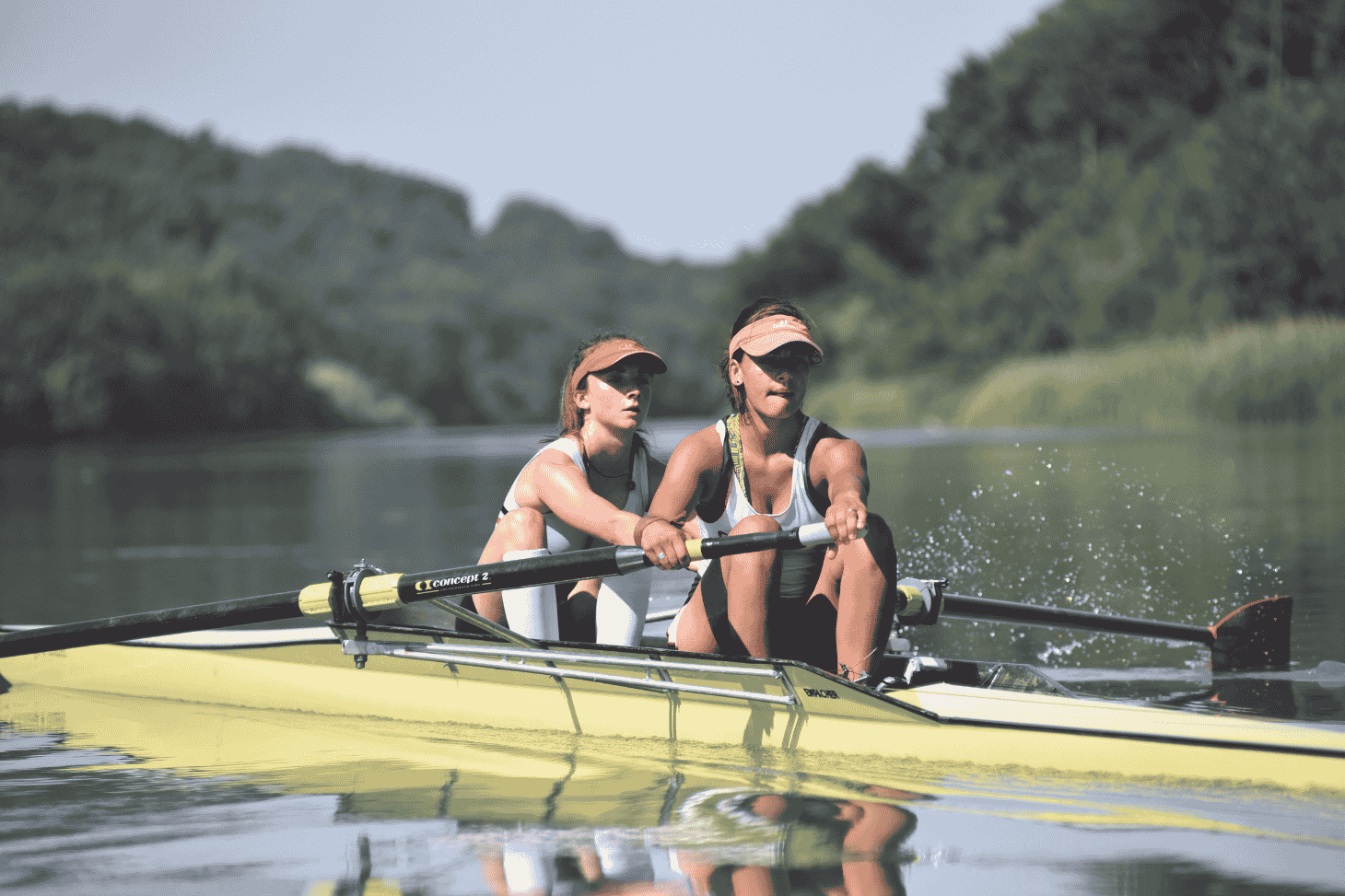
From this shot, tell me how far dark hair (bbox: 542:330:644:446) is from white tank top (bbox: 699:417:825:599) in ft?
2.09

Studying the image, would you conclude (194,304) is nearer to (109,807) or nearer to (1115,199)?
(1115,199)

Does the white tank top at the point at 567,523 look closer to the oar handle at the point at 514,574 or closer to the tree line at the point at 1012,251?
the oar handle at the point at 514,574

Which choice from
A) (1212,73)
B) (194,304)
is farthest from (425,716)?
(194,304)

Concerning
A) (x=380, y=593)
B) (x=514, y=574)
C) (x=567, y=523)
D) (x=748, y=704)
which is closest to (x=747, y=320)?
(x=567, y=523)

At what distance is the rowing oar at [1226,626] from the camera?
6.26 m

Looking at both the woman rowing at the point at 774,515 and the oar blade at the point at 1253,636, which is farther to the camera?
the oar blade at the point at 1253,636

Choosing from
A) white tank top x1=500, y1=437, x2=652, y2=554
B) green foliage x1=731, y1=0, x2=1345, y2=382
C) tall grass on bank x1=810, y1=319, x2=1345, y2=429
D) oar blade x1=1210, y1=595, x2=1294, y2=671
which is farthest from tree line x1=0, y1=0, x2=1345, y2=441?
white tank top x1=500, y1=437, x2=652, y2=554

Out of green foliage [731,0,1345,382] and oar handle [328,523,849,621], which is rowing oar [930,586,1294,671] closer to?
oar handle [328,523,849,621]

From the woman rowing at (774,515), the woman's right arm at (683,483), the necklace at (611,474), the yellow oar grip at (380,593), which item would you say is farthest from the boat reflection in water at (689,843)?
the necklace at (611,474)

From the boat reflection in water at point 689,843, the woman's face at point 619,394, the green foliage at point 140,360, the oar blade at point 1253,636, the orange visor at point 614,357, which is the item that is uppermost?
the green foliage at point 140,360

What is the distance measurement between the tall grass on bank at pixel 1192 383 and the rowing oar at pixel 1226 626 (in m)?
21.7

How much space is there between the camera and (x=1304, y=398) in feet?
86.0

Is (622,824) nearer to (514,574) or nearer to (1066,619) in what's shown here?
(514,574)

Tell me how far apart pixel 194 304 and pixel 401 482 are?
39195 millimetres
